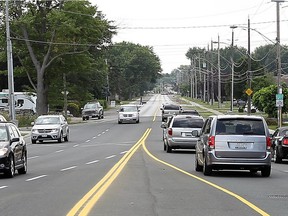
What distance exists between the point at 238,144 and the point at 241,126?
0.54 meters

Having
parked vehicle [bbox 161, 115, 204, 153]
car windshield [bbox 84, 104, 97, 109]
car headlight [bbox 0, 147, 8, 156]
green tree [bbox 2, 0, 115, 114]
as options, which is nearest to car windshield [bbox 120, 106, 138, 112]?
green tree [bbox 2, 0, 115, 114]

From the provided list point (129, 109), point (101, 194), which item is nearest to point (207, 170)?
point (101, 194)

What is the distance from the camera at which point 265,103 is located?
6462cm

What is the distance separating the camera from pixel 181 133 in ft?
104

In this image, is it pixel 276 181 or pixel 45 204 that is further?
pixel 276 181

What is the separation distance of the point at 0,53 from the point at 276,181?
56.2 m

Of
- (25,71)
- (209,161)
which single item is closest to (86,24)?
(25,71)

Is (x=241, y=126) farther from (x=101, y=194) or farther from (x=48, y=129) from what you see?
(x=48, y=129)

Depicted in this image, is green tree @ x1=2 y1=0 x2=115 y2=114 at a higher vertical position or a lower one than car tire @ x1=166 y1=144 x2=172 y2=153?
higher

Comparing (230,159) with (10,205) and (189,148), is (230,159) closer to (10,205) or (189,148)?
(10,205)

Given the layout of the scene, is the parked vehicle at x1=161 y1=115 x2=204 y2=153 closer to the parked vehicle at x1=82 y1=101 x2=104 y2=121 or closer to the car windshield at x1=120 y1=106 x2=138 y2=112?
the car windshield at x1=120 y1=106 x2=138 y2=112

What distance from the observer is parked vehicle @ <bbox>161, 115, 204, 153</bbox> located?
31611mm

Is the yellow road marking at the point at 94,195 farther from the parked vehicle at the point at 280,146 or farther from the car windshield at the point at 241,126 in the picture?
the parked vehicle at the point at 280,146

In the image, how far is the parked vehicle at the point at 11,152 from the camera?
18.7 meters
